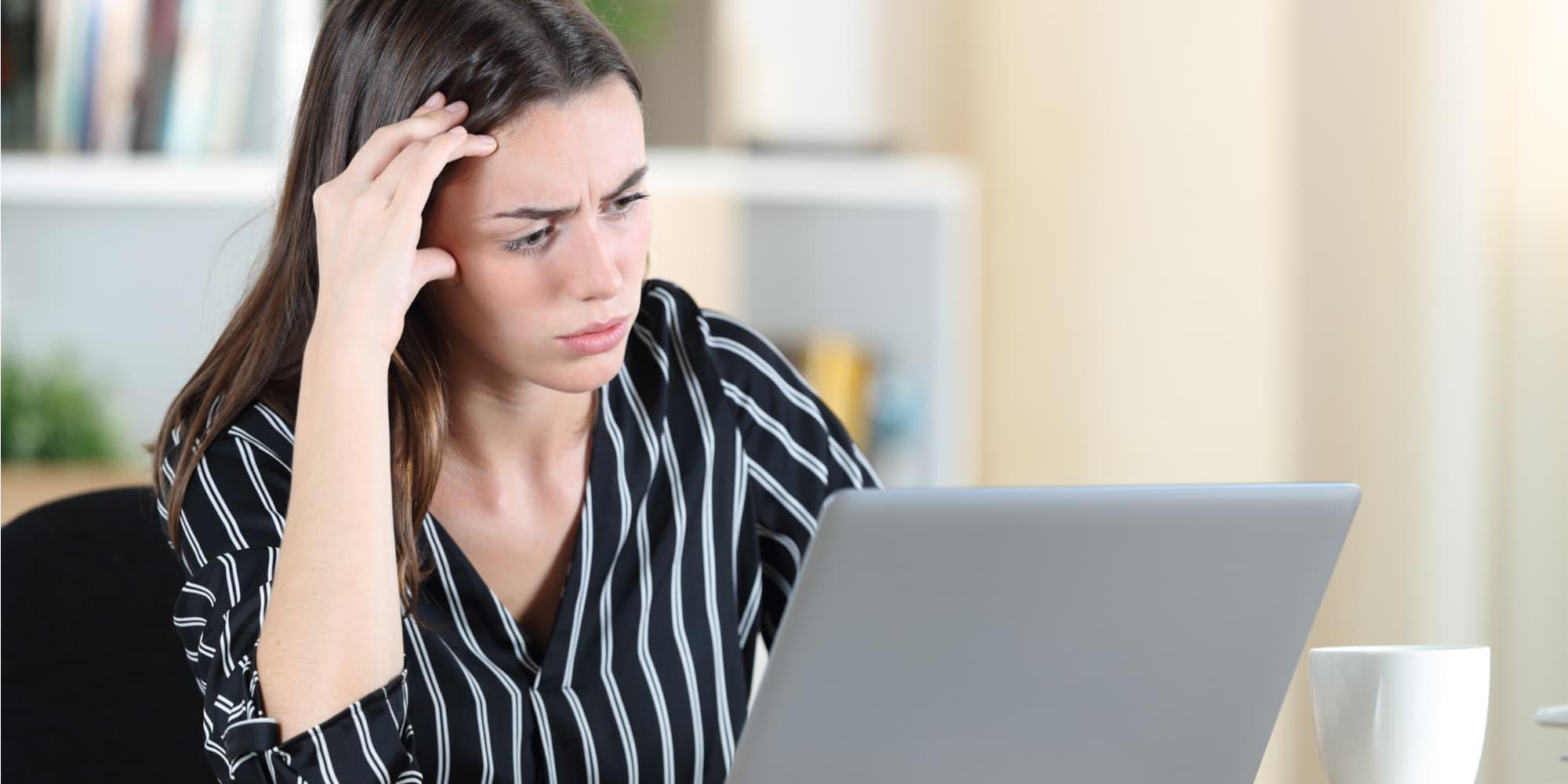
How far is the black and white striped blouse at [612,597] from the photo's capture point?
94 cm

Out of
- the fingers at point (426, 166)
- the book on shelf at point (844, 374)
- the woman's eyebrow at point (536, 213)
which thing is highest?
the fingers at point (426, 166)

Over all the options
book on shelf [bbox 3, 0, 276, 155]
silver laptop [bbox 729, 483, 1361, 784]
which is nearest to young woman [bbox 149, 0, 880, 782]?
silver laptop [bbox 729, 483, 1361, 784]

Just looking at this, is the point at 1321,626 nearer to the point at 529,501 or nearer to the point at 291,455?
the point at 529,501

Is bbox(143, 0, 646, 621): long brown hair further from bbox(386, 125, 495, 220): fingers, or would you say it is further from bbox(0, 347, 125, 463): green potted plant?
bbox(0, 347, 125, 463): green potted plant

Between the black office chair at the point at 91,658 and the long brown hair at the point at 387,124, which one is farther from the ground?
the long brown hair at the point at 387,124

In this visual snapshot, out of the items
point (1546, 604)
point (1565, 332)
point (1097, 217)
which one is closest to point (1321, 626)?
point (1546, 604)

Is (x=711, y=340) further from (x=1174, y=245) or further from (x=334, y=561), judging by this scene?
(x=1174, y=245)

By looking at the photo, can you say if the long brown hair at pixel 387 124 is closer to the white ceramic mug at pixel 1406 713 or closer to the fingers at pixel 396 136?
the fingers at pixel 396 136

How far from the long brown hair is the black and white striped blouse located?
33mm

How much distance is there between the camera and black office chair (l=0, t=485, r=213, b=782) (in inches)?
42.0

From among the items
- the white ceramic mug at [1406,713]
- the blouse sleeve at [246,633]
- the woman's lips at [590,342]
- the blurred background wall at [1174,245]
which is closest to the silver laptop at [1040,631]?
the white ceramic mug at [1406,713]

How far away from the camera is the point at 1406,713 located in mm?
810

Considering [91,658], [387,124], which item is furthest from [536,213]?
[91,658]

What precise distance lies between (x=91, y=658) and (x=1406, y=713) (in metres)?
0.81
